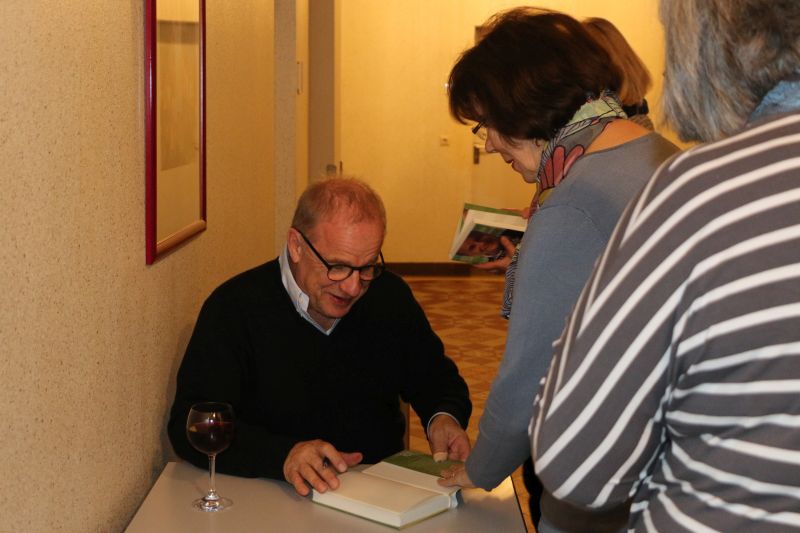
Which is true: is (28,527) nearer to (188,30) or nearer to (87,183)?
(87,183)

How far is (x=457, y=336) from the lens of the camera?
824 cm

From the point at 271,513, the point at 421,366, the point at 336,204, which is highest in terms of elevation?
the point at 336,204

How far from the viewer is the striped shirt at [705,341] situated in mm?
1057

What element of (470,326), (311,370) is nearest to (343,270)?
(311,370)

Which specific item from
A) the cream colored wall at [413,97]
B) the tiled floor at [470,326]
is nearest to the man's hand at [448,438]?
the tiled floor at [470,326]

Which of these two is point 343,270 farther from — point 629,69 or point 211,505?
point 629,69

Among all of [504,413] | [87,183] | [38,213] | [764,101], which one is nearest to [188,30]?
[87,183]

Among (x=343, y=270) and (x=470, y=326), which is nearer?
(x=343, y=270)

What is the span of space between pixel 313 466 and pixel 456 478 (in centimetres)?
31

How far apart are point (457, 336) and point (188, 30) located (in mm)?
5792

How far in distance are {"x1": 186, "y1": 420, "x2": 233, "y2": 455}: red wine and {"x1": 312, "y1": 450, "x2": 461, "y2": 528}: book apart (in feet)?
0.77

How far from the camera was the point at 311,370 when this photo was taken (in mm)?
2627

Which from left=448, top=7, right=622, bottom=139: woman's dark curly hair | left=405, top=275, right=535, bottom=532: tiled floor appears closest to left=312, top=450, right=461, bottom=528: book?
left=448, top=7, right=622, bottom=139: woman's dark curly hair

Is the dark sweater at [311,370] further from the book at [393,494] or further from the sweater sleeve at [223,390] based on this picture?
the book at [393,494]
